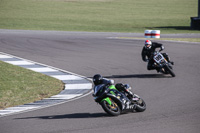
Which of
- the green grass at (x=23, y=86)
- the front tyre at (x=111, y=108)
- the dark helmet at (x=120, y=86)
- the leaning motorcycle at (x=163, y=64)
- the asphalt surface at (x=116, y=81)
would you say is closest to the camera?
the asphalt surface at (x=116, y=81)

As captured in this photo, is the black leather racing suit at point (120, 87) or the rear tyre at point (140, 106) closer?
the black leather racing suit at point (120, 87)

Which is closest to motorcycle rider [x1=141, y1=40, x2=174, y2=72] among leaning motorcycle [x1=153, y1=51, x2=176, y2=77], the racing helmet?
the racing helmet

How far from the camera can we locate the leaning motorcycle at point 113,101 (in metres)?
9.41

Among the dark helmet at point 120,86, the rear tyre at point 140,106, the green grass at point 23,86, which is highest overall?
the dark helmet at point 120,86

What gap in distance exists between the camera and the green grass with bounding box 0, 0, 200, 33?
154ft

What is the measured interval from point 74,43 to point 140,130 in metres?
19.0

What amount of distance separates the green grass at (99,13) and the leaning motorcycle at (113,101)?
1360 inches

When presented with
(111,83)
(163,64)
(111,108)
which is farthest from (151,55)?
(111,108)

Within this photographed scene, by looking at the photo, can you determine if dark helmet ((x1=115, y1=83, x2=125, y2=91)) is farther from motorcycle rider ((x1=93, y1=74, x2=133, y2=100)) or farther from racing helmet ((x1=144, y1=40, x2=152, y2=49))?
racing helmet ((x1=144, y1=40, x2=152, y2=49))

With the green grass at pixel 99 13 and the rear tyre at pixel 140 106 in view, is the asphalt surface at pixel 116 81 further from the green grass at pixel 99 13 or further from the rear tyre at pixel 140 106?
the green grass at pixel 99 13

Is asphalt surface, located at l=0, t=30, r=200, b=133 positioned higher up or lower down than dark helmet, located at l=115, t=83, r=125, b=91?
lower down

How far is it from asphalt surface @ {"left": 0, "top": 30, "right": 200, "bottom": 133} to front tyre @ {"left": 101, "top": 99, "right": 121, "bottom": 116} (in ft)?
0.47

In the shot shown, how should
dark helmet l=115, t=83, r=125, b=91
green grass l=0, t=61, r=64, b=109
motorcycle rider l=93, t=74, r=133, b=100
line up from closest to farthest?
motorcycle rider l=93, t=74, r=133, b=100, dark helmet l=115, t=83, r=125, b=91, green grass l=0, t=61, r=64, b=109

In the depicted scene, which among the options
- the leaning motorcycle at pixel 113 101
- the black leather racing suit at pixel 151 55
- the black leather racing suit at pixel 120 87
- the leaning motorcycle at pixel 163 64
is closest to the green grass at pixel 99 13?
the black leather racing suit at pixel 151 55
